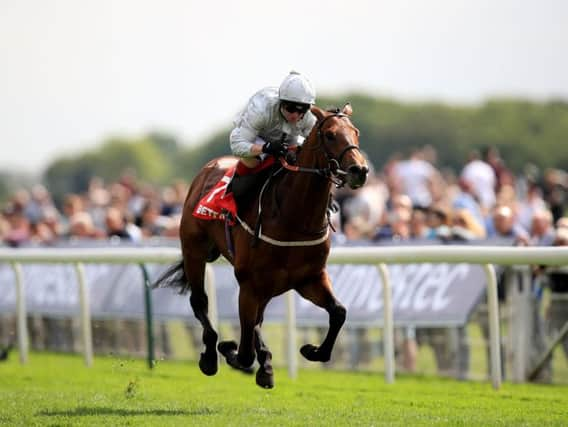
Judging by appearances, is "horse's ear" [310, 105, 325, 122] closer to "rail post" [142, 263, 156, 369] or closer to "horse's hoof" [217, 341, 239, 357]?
"horse's hoof" [217, 341, 239, 357]

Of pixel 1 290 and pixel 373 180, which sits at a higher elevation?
pixel 373 180

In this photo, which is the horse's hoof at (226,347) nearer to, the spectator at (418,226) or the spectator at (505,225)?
the spectator at (505,225)

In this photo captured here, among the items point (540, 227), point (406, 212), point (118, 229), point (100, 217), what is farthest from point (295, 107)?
point (100, 217)

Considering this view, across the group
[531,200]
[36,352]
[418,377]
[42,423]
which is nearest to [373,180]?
[531,200]

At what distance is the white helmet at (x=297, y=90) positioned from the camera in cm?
835

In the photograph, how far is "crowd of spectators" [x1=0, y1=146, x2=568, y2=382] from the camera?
12211mm

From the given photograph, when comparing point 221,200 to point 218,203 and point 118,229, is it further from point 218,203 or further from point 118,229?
point 118,229

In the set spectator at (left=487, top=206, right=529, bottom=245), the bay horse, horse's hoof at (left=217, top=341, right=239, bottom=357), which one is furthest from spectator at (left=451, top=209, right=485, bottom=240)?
the bay horse

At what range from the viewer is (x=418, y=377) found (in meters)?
11.3

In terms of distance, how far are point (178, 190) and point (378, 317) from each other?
22.1ft

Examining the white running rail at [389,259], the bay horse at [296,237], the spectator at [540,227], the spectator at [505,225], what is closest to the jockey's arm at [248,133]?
the bay horse at [296,237]

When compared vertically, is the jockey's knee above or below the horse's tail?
above

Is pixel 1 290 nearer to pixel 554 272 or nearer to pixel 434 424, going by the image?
pixel 554 272

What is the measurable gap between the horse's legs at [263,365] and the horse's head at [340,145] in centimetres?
147
